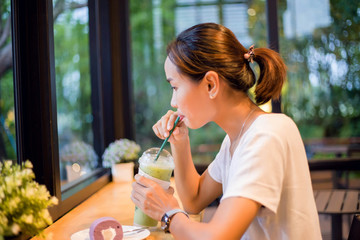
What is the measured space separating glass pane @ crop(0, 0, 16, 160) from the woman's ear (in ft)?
2.53

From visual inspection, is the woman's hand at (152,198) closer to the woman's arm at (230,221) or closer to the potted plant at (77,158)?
the woman's arm at (230,221)

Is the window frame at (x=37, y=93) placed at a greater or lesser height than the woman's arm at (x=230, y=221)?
greater

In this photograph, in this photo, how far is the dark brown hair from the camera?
1.26 meters

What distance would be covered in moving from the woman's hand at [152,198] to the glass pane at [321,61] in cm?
243

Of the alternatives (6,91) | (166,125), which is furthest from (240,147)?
(6,91)

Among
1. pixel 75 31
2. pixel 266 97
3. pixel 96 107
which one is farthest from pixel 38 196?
pixel 96 107

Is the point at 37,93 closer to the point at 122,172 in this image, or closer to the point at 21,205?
the point at 21,205

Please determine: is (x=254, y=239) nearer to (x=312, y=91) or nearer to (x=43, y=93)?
(x=43, y=93)

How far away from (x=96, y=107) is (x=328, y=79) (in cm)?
202

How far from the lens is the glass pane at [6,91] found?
153 centimetres

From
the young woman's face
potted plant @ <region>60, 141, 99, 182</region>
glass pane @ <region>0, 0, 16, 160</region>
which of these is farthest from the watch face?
potted plant @ <region>60, 141, 99, 182</region>

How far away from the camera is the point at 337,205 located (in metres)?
2.35

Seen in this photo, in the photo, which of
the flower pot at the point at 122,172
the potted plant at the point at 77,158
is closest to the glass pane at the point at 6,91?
the potted plant at the point at 77,158

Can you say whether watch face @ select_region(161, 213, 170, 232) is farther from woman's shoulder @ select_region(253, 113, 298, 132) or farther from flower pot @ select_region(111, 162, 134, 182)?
flower pot @ select_region(111, 162, 134, 182)
